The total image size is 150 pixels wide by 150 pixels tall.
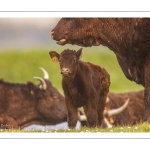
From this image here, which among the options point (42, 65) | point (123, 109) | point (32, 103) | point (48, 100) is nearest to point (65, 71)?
point (42, 65)

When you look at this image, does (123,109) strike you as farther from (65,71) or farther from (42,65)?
(65,71)

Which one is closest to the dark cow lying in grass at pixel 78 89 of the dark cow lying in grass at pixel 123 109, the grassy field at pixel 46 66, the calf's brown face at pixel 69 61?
the calf's brown face at pixel 69 61

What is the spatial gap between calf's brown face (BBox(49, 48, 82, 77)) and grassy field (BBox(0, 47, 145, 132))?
62 centimetres

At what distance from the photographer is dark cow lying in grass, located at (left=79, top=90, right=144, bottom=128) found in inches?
459

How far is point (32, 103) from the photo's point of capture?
466 inches

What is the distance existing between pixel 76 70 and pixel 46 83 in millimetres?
3301

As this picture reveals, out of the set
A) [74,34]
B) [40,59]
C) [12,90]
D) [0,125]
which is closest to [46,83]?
[12,90]

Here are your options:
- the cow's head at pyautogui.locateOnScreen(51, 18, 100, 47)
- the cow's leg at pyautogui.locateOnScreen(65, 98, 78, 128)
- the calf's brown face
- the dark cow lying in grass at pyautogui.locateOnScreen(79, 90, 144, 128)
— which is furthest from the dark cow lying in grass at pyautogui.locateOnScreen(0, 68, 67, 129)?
the calf's brown face

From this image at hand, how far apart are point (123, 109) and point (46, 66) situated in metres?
1.79

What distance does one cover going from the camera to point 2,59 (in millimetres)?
9844

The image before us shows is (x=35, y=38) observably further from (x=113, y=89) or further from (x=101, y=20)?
(x=113, y=89)

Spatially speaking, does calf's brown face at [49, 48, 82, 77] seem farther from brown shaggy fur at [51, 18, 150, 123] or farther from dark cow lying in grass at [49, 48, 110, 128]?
brown shaggy fur at [51, 18, 150, 123]

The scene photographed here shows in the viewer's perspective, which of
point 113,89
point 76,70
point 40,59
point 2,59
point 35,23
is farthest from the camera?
point 113,89

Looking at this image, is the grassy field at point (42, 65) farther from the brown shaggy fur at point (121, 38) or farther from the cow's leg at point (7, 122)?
the cow's leg at point (7, 122)
